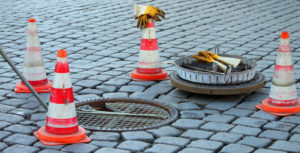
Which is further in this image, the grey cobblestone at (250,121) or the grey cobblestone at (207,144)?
the grey cobblestone at (250,121)

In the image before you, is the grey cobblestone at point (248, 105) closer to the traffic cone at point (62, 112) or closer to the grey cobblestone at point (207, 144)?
the grey cobblestone at point (207, 144)

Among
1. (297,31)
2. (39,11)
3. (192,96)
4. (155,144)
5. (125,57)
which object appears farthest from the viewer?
(39,11)

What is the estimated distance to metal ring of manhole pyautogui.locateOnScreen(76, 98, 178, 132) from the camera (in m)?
4.75

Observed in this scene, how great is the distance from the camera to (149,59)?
609 centimetres

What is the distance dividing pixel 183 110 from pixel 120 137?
0.92 meters

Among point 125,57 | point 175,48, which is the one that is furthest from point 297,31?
point 125,57

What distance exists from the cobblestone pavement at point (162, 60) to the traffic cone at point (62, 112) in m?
0.11

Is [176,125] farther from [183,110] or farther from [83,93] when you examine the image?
[83,93]

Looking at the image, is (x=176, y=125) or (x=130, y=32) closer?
(x=176, y=125)

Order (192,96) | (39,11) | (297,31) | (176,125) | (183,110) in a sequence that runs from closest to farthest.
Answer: (176,125) → (183,110) → (192,96) → (297,31) → (39,11)

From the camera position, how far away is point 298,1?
11648mm

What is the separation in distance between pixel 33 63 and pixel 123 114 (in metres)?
1.36

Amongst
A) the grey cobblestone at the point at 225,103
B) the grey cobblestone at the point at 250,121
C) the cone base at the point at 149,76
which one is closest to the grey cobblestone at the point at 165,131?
the grey cobblestone at the point at 250,121

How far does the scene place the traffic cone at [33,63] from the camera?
566 centimetres
